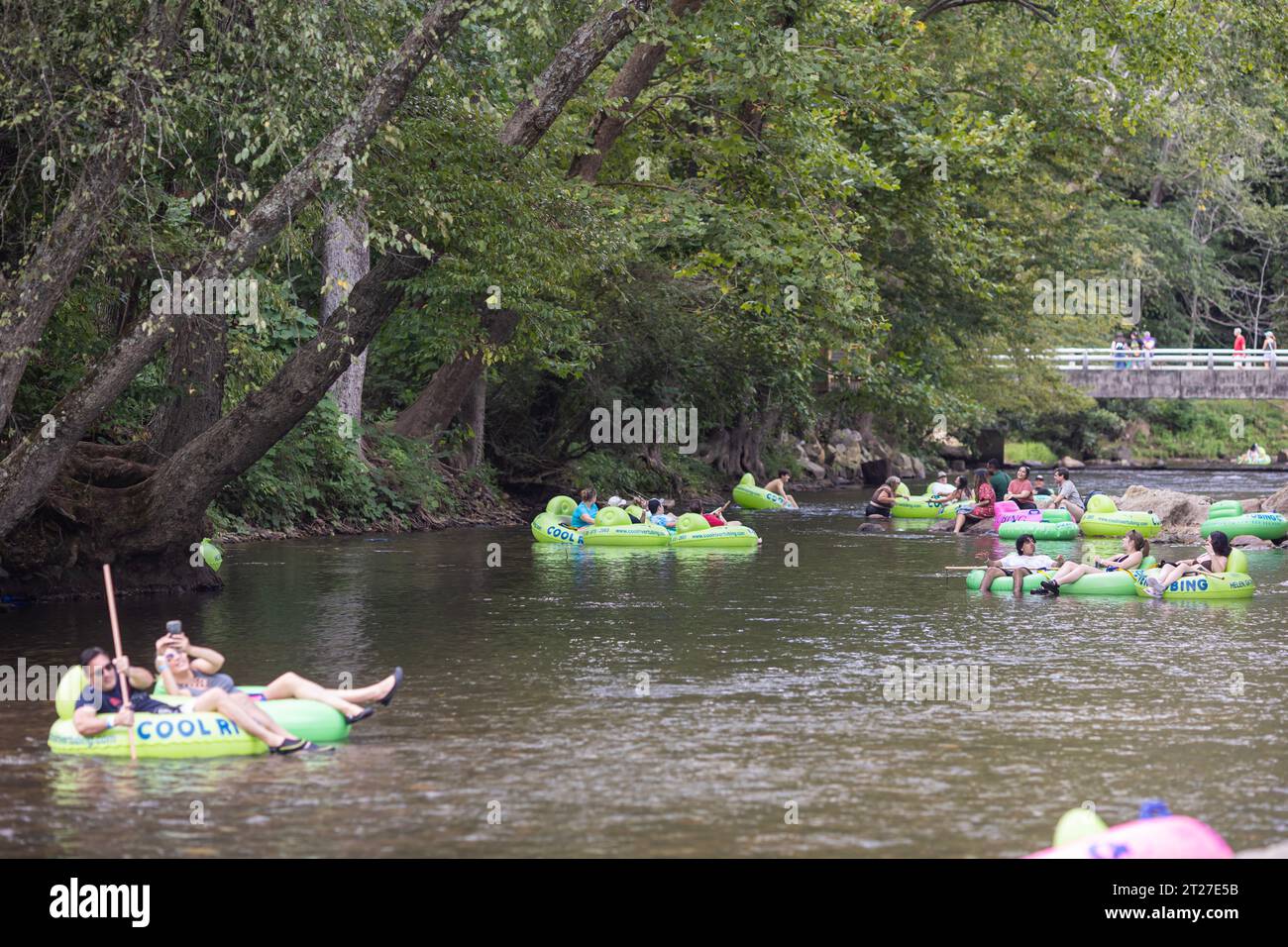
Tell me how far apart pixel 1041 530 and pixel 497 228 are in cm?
1532

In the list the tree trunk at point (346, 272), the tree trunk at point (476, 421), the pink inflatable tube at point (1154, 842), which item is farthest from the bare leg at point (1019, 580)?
the tree trunk at point (476, 421)

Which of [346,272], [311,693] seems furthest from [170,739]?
[346,272]

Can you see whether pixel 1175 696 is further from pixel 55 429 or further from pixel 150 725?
pixel 55 429

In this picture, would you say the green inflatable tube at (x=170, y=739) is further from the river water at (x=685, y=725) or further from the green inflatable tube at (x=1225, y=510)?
the green inflatable tube at (x=1225, y=510)

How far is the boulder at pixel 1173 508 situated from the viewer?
31.4 m

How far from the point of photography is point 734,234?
2631 centimetres

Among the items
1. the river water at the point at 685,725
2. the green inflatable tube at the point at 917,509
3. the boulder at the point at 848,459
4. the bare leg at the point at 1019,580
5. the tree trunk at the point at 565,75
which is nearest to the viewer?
the river water at the point at 685,725

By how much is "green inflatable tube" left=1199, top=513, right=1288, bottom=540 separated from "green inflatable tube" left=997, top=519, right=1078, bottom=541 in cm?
242

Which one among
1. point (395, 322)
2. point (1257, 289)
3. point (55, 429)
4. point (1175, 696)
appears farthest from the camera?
point (1257, 289)

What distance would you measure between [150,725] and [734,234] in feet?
53.2

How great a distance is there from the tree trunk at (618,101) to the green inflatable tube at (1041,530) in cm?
1009
